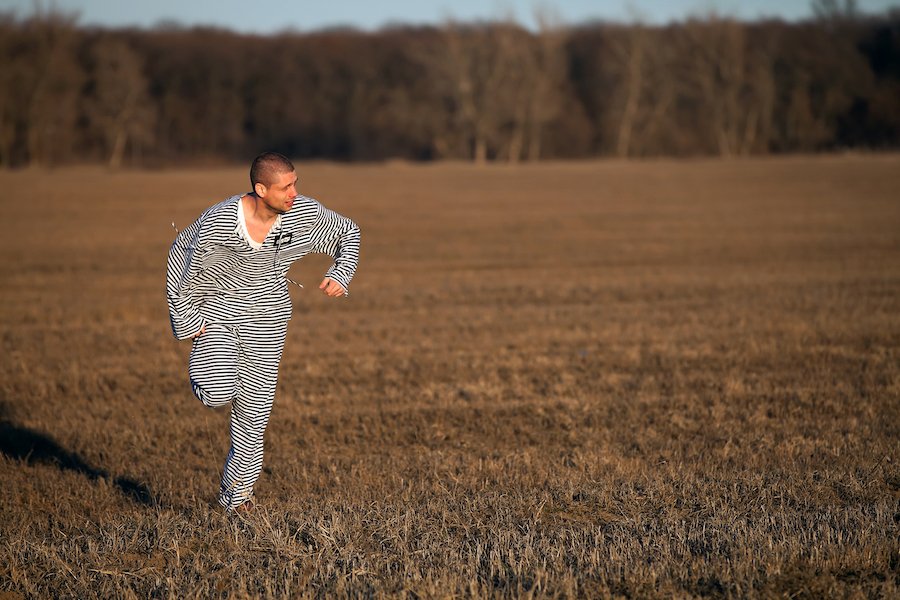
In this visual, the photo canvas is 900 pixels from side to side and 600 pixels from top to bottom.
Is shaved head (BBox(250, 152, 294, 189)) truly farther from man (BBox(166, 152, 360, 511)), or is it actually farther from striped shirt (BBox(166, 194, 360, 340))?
striped shirt (BBox(166, 194, 360, 340))

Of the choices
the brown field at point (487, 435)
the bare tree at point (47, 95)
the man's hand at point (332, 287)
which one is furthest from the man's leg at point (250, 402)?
the bare tree at point (47, 95)

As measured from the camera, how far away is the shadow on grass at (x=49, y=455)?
709 cm

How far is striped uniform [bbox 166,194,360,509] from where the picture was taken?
18.7 ft

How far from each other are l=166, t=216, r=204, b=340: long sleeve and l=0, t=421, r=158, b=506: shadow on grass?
1648 mm

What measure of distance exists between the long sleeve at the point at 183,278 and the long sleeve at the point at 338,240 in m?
0.68

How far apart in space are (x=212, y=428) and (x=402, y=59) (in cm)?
9323

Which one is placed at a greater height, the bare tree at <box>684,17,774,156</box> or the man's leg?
the bare tree at <box>684,17,774,156</box>

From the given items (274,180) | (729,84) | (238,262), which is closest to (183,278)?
(238,262)

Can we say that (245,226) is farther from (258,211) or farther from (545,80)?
(545,80)

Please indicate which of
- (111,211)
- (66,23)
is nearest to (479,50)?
(66,23)

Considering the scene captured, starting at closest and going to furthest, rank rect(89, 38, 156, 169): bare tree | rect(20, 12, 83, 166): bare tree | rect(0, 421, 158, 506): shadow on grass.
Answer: rect(0, 421, 158, 506): shadow on grass
rect(20, 12, 83, 166): bare tree
rect(89, 38, 156, 169): bare tree

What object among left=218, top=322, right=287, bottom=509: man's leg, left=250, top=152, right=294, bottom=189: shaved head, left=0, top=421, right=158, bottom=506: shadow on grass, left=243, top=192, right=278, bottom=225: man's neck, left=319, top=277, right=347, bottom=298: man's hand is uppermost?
left=250, top=152, right=294, bottom=189: shaved head

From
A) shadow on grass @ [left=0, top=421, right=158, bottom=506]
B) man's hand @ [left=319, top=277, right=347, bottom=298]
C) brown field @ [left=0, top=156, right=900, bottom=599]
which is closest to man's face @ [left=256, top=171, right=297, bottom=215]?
man's hand @ [left=319, top=277, right=347, bottom=298]

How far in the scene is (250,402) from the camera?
6.02 meters
